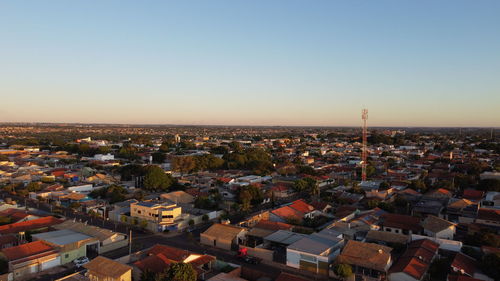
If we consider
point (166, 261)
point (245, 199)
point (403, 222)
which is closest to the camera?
point (166, 261)

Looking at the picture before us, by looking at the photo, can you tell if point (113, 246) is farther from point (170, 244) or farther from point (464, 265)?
point (464, 265)

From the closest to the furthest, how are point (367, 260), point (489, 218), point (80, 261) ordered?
point (367, 260), point (80, 261), point (489, 218)

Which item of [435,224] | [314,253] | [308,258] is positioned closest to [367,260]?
Result: [314,253]

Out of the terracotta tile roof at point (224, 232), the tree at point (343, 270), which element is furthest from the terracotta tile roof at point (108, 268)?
the tree at point (343, 270)

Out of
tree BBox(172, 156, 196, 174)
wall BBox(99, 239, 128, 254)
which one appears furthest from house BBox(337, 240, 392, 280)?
tree BBox(172, 156, 196, 174)

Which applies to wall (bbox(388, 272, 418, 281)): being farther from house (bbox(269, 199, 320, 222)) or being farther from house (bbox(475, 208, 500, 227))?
house (bbox(475, 208, 500, 227))
